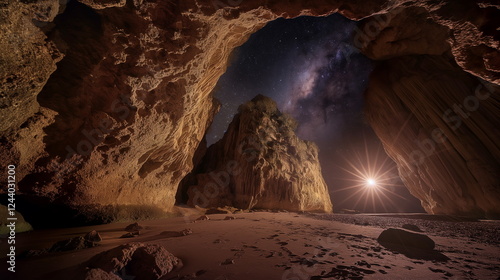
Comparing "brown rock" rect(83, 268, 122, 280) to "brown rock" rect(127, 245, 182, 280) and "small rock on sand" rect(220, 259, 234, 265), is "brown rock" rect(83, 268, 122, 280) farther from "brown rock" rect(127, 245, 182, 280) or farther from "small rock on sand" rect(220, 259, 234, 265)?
"small rock on sand" rect(220, 259, 234, 265)

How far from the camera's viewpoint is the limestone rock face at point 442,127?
8.37 metres

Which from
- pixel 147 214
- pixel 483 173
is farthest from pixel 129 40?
pixel 483 173

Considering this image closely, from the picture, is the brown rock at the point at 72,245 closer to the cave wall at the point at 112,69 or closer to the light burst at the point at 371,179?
the cave wall at the point at 112,69

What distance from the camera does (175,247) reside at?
2.57 m

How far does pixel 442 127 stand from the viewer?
947 centimetres

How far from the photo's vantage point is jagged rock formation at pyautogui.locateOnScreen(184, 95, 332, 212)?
1284 cm

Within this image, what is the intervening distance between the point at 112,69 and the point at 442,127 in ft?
43.8

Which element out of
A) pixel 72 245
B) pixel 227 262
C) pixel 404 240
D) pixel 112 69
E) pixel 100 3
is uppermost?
pixel 100 3

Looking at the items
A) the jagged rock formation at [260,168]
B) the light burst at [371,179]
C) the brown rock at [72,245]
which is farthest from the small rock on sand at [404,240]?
the light burst at [371,179]

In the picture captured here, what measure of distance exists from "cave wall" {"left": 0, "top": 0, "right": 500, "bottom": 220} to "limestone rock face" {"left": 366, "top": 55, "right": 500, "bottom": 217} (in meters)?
7.94

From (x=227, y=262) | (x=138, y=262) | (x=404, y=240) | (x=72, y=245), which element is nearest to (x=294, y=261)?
(x=227, y=262)

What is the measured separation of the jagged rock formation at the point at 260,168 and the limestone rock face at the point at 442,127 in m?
6.15

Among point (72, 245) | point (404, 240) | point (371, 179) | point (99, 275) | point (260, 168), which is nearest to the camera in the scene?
point (99, 275)

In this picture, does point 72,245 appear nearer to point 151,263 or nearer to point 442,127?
point 151,263
